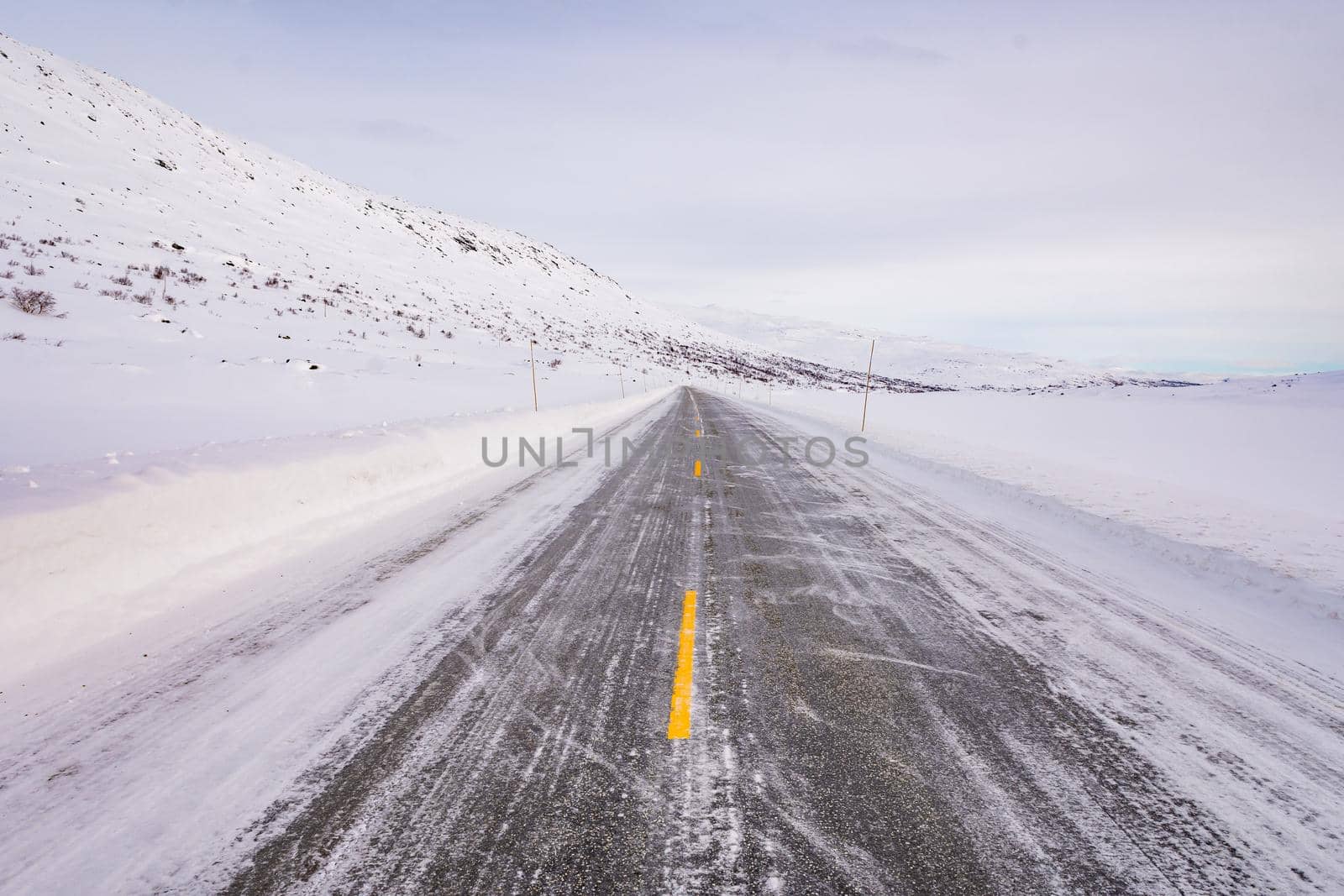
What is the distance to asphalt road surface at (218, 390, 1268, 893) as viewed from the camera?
2.16m

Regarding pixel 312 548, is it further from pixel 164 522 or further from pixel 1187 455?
pixel 1187 455

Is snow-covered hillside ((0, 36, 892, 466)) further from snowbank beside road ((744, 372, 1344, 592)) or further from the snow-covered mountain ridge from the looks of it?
snowbank beside road ((744, 372, 1344, 592))

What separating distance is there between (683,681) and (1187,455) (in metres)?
19.2

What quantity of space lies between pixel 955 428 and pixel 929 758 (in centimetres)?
2541

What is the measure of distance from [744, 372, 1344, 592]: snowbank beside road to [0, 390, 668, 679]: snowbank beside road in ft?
30.3

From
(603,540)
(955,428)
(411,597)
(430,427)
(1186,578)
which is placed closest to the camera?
(411,597)

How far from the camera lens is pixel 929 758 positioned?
2.82m

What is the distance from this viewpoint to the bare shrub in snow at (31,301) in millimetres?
13758

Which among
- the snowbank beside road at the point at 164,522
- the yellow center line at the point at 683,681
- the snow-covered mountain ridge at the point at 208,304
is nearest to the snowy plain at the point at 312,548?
the snowbank beside road at the point at 164,522

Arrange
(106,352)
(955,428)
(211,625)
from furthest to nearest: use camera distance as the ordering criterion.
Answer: (955,428), (106,352), (211,625)

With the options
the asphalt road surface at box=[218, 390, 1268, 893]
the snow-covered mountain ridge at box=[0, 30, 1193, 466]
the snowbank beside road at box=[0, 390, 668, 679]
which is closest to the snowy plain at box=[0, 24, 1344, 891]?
the snowbank beside road at box=[0, 390, 668, 679]

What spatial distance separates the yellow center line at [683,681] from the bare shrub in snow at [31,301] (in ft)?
60.2

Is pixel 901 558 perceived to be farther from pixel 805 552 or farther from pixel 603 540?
pixel 603 540

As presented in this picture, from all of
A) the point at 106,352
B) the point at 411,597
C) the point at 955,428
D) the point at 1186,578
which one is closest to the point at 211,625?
the point at 411,597
